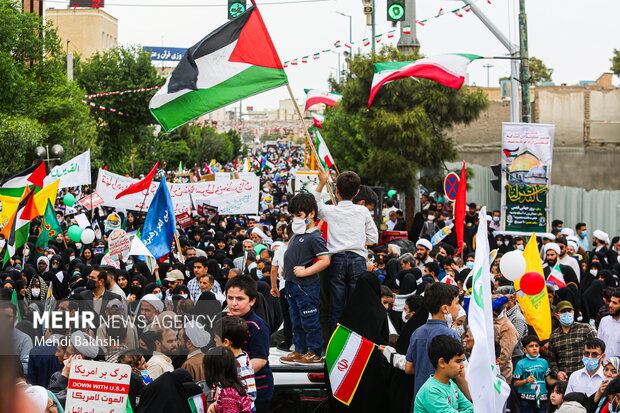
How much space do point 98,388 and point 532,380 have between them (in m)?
4.20

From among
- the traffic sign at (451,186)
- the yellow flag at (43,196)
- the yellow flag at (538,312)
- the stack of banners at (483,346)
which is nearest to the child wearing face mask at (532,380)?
the yellow flag at (538,312)

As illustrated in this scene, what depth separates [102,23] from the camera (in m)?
66.8

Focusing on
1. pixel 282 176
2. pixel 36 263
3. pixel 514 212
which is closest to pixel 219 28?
pixel 36 263

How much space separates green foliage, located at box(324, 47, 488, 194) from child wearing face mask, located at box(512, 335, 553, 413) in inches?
580

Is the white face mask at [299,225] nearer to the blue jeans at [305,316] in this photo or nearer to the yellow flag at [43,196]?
the blue jeans at [305,316]

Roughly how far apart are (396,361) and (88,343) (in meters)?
2.38

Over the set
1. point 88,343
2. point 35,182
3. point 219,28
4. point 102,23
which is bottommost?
point 88,343

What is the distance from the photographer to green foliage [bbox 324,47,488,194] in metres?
22.6

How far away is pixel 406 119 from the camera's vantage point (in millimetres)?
22391

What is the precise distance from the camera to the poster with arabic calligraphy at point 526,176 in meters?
15.2

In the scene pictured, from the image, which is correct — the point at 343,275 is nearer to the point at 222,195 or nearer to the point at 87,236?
the point at 87,236

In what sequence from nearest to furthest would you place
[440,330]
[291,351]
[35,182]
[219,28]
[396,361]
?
[440,330], [396,361], [291,351], [219,28], [35,182]

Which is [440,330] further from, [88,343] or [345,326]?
[88,343]

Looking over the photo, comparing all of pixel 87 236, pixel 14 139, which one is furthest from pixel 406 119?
pixel 14 139
